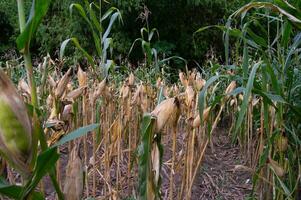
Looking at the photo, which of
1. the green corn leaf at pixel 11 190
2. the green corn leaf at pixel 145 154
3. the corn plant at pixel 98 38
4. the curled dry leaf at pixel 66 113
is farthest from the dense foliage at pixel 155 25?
the green corn leaf at pixel 11 190

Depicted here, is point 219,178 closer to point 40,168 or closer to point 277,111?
point 277,111

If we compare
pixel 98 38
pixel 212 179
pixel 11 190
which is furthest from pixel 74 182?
pixel 212 179

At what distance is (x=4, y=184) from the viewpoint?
0.49m

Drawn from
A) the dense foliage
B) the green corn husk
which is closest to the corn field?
the green corn husk

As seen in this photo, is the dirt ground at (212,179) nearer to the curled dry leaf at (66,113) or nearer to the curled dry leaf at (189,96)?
the curled dry leaf at (189,96)

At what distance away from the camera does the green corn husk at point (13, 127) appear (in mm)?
424

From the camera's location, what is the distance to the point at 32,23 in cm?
51

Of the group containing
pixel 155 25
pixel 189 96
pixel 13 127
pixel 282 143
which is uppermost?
pixel 13 127

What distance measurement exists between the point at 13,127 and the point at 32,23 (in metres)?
0.14

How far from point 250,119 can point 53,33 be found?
5.32 metres

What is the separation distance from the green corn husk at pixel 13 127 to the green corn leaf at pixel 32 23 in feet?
0.30

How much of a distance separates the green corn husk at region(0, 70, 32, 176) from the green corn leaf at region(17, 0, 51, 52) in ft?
0.30

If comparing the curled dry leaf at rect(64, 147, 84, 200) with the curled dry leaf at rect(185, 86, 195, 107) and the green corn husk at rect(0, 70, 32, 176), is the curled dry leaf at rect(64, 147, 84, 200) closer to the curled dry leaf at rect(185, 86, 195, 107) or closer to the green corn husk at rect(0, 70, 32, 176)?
the green corn husk at rect(0, 70, 32, 176)

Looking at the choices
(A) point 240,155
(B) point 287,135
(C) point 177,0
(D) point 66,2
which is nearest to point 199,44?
(C) point 177,0
